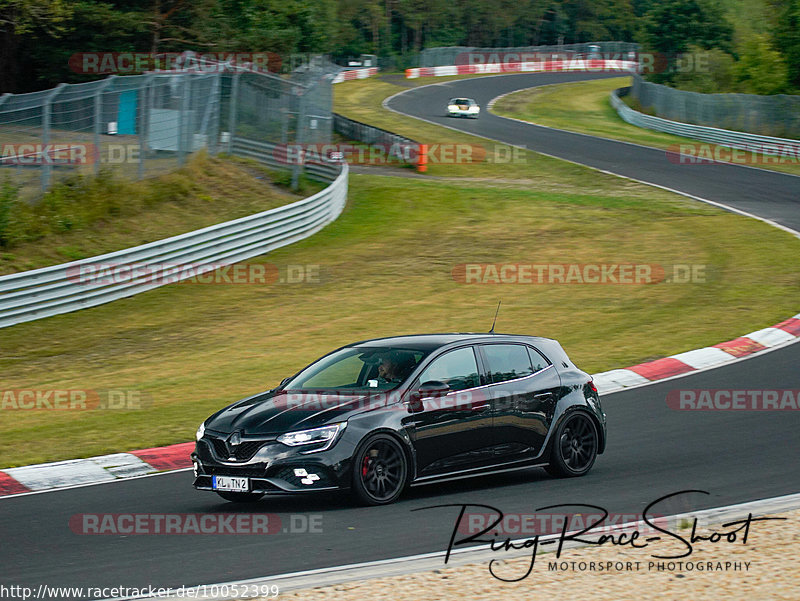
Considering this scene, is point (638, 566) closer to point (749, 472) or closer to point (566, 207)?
point (749, 472)

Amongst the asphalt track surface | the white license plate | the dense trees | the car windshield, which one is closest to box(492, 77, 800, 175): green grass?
the dense trees

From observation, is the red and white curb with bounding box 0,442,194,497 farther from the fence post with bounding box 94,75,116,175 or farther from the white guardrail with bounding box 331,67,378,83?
the white guardrail with bounding box 331,67,378,83

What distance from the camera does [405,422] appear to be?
28.7ft

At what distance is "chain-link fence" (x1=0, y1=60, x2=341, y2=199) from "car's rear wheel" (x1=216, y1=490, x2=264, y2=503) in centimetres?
1287

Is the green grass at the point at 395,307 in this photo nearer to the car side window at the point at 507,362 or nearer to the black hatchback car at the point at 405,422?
the black hatchback car at the point at 405,422

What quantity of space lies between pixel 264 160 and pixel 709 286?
13.4 metres

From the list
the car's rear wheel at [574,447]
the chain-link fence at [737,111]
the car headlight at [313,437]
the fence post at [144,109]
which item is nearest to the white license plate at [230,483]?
the car headlight at [313,437]

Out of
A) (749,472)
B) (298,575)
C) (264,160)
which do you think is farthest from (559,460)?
(264,160)

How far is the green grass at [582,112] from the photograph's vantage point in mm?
47719

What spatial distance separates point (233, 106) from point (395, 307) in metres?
10.3

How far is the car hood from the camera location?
8.45 meters

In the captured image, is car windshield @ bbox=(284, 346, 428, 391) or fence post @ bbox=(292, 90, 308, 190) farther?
fence post @ bbox=(292, 90, 308, 190)

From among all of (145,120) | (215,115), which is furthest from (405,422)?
(215,115)

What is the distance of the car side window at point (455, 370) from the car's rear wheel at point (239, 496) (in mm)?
1729
